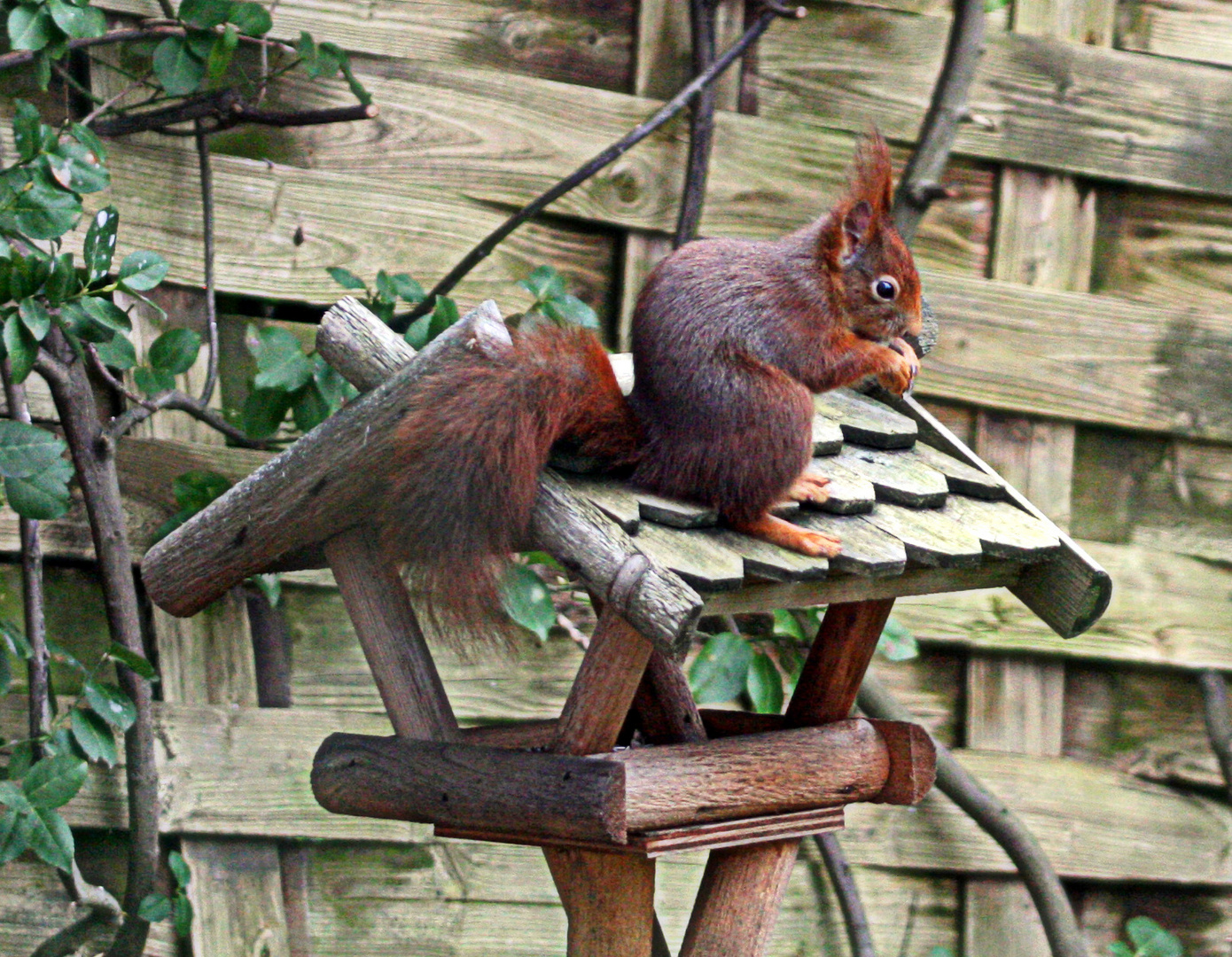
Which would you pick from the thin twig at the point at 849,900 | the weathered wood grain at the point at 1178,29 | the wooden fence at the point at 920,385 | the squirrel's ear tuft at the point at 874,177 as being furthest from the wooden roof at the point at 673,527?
the weathered wood grain at the point at 1178,29

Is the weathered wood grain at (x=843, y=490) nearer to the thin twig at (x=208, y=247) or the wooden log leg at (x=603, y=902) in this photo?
the wooden log leg at (x=603, y=902)

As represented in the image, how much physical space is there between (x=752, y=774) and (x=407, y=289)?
93 cm

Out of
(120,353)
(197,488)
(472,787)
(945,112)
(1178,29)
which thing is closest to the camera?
(472,787)

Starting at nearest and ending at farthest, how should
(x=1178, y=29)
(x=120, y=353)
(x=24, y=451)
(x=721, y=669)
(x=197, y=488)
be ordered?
(x=24, y=451) → (x=120, y=353) → (x=197, y=488) → (x=721, y=669) → (x=1178, y=29)

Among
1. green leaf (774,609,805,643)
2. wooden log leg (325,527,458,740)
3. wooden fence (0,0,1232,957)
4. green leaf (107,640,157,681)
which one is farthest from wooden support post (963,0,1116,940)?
green leaf (107,640,157,681)

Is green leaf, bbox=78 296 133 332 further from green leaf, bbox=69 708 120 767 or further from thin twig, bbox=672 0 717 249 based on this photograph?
thin twig, bbox=672 0 717 249

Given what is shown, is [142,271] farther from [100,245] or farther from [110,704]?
[110,704]

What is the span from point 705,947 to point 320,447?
672 millimetres

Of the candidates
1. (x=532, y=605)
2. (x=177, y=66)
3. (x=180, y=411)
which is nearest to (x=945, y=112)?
(x=532, y=605)

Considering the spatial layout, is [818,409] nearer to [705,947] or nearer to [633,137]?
[705,947]

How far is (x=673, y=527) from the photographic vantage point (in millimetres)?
1200

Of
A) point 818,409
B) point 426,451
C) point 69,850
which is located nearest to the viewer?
point 426,451

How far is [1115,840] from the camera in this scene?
246cm

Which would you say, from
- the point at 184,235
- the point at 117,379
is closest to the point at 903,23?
the point at 184,235
